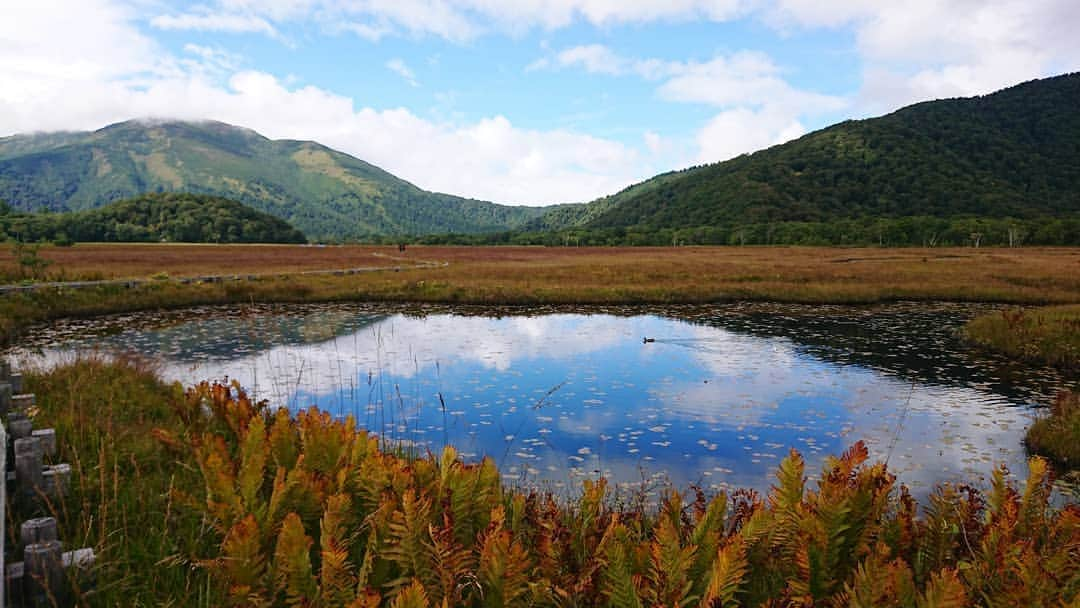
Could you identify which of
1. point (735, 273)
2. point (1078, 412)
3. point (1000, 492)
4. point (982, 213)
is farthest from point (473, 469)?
point (982, 213)

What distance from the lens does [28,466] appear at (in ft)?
16.1

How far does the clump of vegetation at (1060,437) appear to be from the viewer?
1133 cm

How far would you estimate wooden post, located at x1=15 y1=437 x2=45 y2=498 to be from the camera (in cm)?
489

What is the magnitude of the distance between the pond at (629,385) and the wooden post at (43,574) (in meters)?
5.67

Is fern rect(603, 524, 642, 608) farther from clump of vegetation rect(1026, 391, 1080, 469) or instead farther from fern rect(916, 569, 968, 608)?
clump of vegetation rect(1026, 391, 1080, 469)

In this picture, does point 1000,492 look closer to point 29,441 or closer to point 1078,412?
point 29,441

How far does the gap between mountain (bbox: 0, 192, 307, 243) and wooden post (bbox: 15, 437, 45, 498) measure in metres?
138

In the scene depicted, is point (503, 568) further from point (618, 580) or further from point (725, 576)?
point (725, 576)

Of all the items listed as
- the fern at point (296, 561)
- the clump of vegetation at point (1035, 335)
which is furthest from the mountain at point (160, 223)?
the clump of vegetation at point (1035, 335)

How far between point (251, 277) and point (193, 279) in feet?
13.5

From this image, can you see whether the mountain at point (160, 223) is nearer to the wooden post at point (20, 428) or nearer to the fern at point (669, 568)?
the wooden post at point (20, 428)

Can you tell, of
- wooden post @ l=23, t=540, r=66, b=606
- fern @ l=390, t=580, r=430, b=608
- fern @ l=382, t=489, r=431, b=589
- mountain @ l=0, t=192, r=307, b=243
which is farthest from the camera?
mountain @ l=0, t=192, r=307, b=243

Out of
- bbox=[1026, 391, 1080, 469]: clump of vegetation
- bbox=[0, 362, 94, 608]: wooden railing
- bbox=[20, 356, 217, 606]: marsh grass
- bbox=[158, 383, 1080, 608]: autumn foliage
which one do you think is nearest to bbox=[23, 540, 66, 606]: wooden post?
bbox=[0, 362, 94, 608]: wooden railing

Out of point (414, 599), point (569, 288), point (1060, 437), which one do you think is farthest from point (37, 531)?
point (569, 288)
